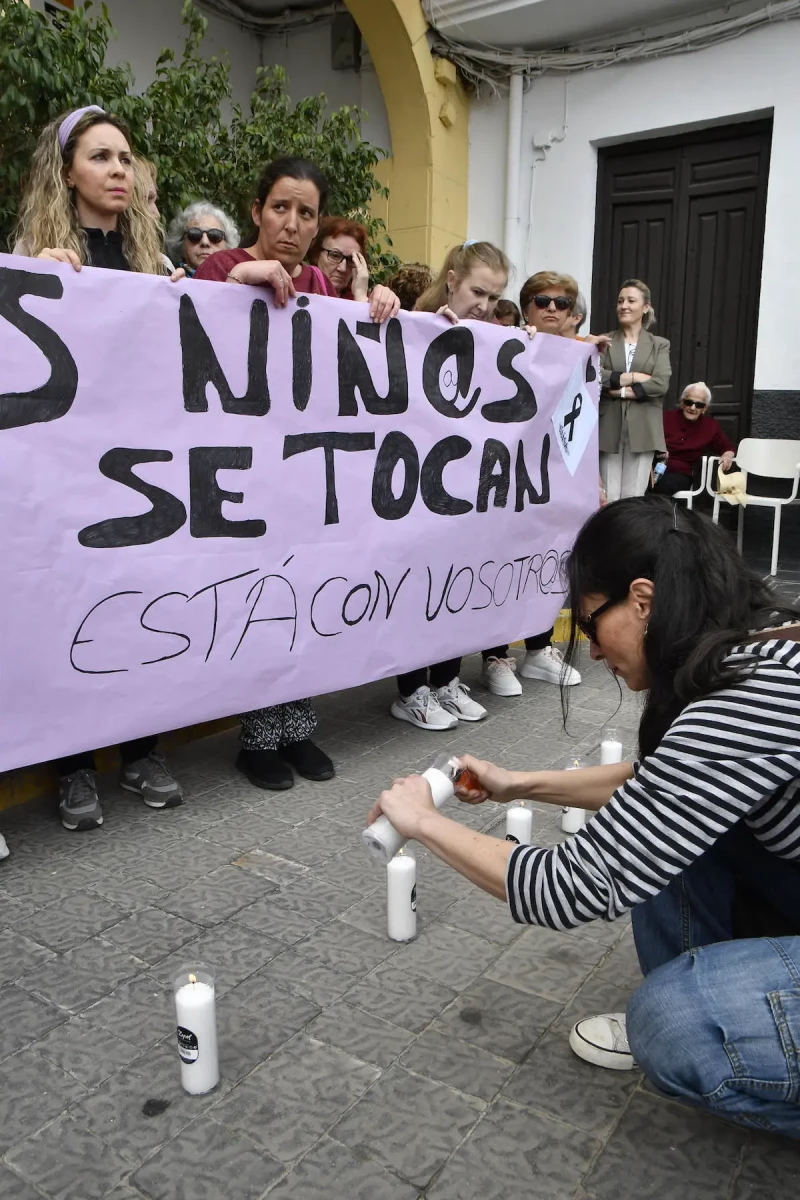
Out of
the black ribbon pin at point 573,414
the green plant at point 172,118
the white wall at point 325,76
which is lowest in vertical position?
the black ribbon pin at point 573,414

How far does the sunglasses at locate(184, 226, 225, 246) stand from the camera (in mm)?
4102

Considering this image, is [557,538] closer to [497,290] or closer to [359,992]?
[497,290]

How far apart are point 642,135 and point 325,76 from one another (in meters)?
3.54

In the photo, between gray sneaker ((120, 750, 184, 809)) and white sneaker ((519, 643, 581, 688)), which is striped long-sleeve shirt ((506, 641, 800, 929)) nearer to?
gray sneaker ((120, 750, 184, 809))

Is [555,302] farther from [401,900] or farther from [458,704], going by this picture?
[401,900]

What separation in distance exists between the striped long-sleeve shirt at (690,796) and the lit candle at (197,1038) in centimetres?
68

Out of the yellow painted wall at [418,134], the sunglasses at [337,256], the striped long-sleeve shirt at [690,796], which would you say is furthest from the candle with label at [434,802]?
the yellow painted wall at [418,134]

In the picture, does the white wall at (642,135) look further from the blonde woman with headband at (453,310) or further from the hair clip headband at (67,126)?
the hair clip headband at (67,126)

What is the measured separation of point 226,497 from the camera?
2.86 metres

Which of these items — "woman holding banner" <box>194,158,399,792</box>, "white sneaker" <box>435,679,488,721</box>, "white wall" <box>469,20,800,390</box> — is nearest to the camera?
"woman holding banner" <box>194,158,399,792</box>

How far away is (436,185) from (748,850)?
847 centimetres

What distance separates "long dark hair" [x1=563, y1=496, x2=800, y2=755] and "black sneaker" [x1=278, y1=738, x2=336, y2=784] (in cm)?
192

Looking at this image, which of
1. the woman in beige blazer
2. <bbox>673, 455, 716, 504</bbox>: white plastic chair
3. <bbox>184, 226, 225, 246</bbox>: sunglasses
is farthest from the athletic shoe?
<bbox>673, 455, 716, 504</bbox>: white plastic chair

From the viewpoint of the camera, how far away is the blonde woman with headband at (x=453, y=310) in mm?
3814
